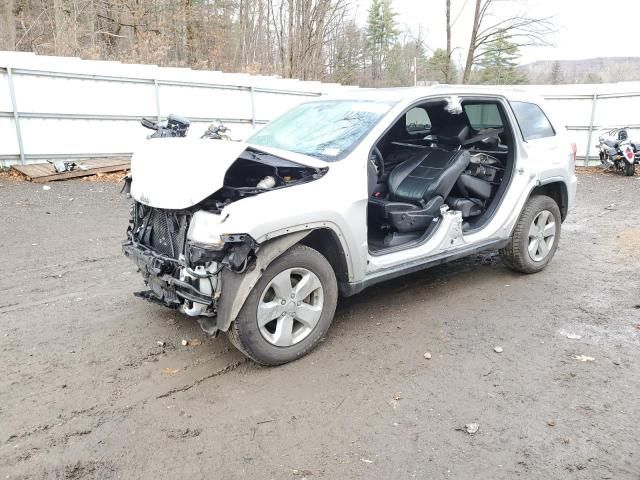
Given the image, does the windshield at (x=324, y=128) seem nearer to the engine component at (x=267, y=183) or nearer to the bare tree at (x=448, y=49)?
the engine component at (x=267, y=183)

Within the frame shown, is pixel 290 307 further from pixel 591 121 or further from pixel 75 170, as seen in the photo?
pixel 591 121

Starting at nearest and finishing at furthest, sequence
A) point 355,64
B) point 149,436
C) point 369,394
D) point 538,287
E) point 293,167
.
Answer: point 149,436, point 369,394, point 293,167, point 538,287, point 355,64

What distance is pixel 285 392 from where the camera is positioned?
10.7 ft

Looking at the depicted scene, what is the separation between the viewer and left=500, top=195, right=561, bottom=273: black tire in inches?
207

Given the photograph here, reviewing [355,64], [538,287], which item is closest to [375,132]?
[538,287]

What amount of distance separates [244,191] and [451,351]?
1.93 meters

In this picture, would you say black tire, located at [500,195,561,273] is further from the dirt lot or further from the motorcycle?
the motorcycle

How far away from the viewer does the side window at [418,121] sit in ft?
18.0

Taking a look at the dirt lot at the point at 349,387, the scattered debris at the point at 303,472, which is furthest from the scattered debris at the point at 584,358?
the scattered debris at the point at 303,472

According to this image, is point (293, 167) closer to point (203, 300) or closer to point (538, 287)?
point (203, 300)

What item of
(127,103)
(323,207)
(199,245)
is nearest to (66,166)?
(127,103)

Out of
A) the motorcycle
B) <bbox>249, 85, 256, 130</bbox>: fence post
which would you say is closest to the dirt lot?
the motorcycle

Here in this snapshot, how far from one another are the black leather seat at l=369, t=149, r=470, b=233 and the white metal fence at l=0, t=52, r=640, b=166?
212 inches

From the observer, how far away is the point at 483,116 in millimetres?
5691
